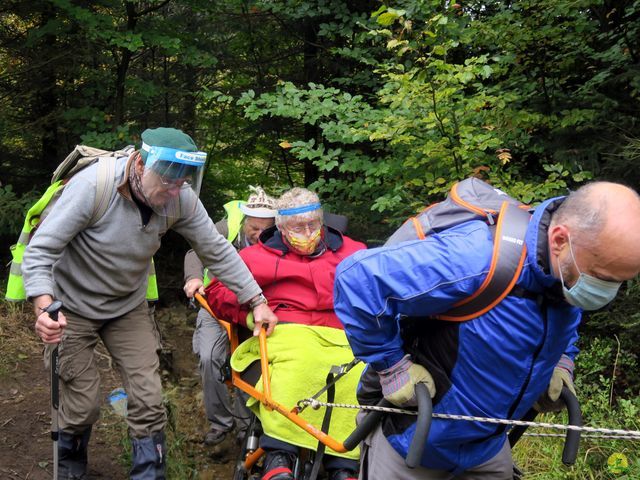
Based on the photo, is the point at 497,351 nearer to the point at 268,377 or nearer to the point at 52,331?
the point at 268,377

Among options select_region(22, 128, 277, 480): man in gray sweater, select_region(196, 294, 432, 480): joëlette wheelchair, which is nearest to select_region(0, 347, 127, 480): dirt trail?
select_region(22, 128, 277, 480): man in gray sweater

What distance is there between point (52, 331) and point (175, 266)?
6.94m

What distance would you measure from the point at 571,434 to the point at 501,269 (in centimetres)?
86

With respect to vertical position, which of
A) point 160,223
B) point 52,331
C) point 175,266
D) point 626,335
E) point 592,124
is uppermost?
point 592,124

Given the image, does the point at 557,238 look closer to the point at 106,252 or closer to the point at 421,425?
the point at 421,425

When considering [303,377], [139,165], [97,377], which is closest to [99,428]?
[97,377]

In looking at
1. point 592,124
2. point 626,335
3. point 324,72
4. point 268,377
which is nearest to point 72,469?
point 268,377

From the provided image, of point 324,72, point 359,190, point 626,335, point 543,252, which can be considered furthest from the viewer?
point 324,72

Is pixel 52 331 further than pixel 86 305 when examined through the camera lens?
No

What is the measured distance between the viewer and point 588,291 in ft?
6.99

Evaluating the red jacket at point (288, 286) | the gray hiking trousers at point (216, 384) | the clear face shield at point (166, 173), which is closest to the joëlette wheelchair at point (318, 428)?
the red jacket at point (288, 286)

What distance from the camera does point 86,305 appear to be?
3926mm

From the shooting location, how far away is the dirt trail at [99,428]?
15.9 ft

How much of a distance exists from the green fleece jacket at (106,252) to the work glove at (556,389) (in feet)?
6.35
